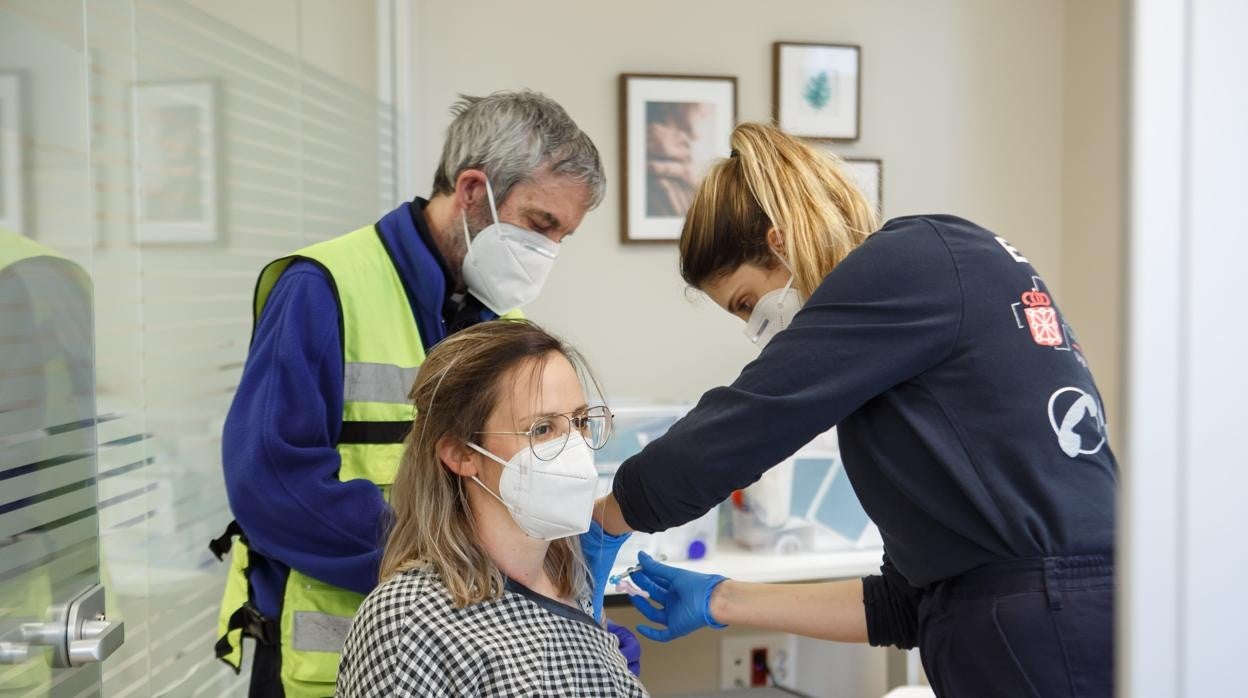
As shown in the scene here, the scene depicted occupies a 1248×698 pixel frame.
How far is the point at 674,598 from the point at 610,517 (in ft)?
0.83

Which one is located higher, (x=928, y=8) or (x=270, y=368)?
(x=928, y=8)

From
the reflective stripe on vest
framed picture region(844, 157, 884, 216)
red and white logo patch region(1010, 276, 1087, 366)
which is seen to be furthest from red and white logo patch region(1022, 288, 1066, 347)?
framed picture region(844, 157, 884, 216)

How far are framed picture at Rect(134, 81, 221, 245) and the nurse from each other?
32.5 inches

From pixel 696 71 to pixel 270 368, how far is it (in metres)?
1.66

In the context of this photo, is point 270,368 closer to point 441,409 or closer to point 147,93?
point 441,409

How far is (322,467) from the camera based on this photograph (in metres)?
1.32

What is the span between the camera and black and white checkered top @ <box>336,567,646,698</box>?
3.61 ft

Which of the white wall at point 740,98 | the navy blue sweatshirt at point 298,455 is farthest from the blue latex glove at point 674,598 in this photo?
the white wall at point 740,98

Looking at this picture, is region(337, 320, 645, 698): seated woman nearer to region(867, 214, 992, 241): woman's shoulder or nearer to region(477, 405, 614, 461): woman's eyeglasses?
region(477, 405, 614, 461): woman's eyeglasses

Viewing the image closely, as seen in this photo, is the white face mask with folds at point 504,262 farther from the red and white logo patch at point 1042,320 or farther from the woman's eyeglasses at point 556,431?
the red and white logo patch at point 1042,320

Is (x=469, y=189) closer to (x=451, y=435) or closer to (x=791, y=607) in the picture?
(x=451, y=435)

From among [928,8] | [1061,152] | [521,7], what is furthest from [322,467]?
[1061,152]

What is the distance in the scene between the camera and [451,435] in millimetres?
1245

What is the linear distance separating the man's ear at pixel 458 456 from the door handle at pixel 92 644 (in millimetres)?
408
